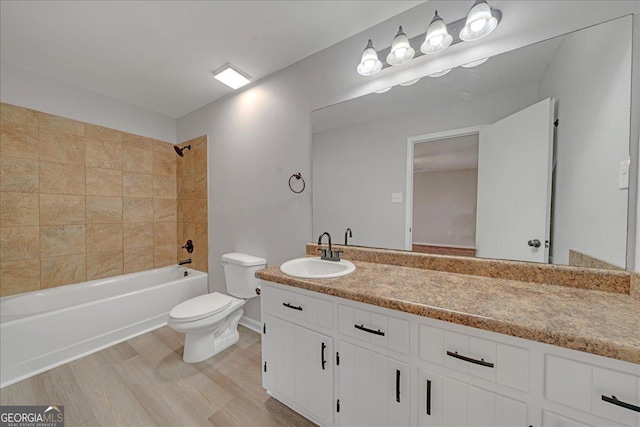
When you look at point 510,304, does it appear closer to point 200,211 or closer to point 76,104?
point 200,211

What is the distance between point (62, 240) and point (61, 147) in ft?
3.01

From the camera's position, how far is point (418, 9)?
1.36 m

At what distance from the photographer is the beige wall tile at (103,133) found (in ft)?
7.76

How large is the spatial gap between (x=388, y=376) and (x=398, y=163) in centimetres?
121

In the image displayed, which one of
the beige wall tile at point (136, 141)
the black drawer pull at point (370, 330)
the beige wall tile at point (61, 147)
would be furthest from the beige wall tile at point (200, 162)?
the black drawer pull at point (370, 330)

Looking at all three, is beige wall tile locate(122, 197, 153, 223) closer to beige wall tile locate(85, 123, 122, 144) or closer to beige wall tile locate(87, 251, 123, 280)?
beige wall tile locate(87, 251, 123, 280)

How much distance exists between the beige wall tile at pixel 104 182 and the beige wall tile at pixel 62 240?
0.40 m

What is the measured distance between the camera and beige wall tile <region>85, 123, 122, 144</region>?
7.76 feet

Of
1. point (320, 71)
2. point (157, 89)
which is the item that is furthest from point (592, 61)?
point (157, 89)

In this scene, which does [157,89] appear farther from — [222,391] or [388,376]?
[388,376]

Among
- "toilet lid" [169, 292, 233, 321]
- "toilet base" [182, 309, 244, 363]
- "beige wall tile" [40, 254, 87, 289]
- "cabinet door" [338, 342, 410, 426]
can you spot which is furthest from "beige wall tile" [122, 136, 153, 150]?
"cabinet door" [338, 342, 410, 426]

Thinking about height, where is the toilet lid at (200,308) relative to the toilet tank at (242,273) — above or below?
below

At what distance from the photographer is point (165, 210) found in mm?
2988

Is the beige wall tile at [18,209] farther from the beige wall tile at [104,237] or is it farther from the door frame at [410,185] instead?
the door frame at [410,185]
